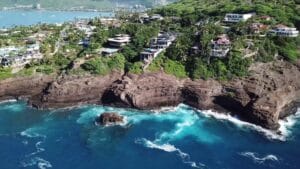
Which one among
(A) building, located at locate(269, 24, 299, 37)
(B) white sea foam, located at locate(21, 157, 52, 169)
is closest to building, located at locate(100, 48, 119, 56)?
(A) building, located at locate(269, 24, 299, 37)

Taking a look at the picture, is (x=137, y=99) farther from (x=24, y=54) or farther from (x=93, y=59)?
(x=24, y=54)

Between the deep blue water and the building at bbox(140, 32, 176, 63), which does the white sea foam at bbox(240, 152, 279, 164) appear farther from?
the building at bbox(140, 32, 176, 63)

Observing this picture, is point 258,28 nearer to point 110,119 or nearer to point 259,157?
point 259,157

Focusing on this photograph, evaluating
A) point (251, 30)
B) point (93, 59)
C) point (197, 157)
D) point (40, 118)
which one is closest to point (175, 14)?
point (251, 30)

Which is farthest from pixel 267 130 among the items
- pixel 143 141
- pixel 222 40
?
pixel 222 40

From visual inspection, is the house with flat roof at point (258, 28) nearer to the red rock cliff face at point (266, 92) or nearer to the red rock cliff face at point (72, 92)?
the red rock cliff face at point (266, 92)
